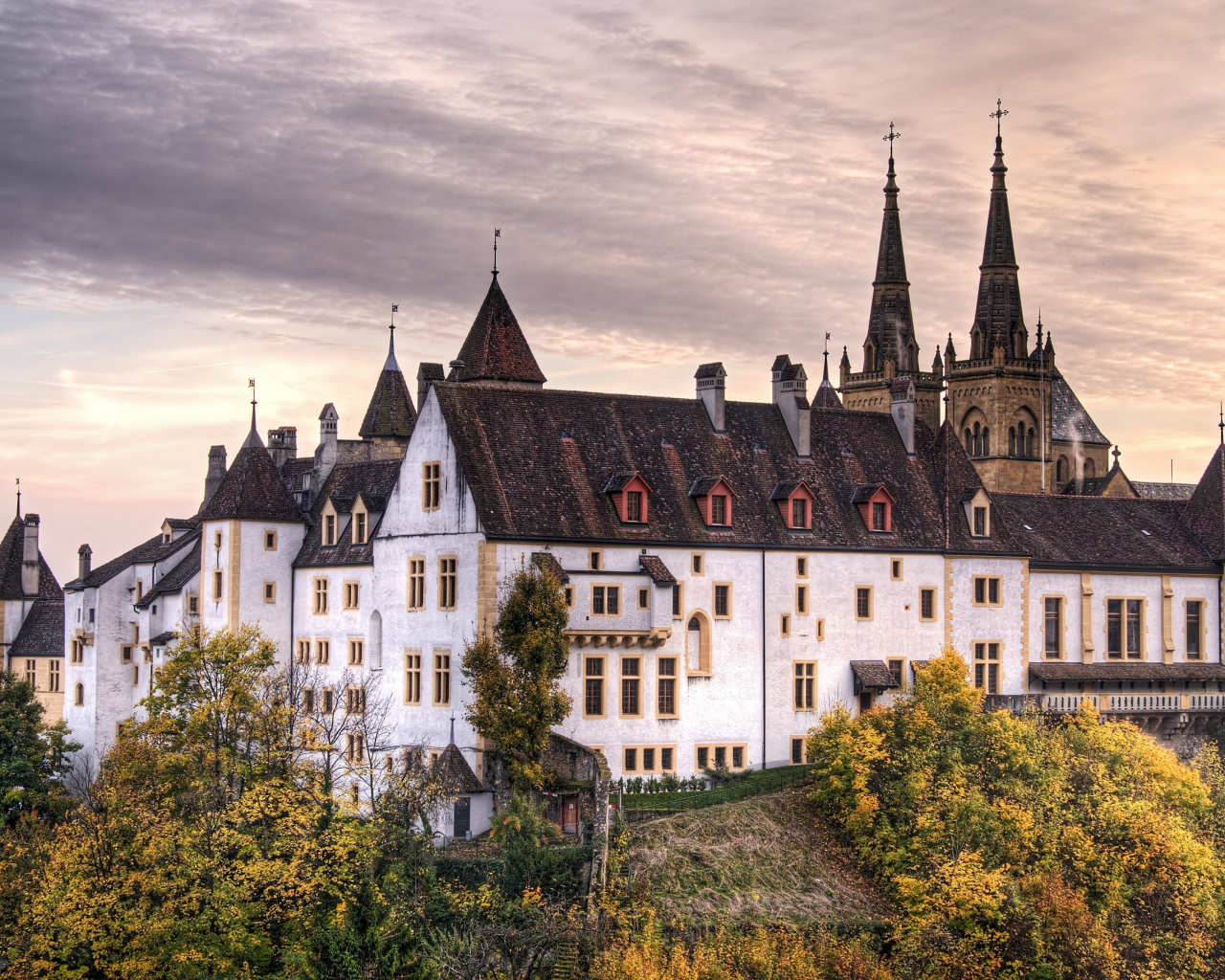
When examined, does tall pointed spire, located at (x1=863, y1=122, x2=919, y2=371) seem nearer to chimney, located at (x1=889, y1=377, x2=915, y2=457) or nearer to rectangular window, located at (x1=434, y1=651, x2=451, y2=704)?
chimney, located at (x1=889, y1=377, x2=915, y2=457)

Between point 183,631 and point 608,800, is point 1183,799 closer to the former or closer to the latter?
point 608,800

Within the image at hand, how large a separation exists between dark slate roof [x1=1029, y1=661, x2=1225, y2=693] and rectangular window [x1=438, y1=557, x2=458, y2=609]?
79.9ft

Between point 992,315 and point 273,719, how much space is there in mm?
80144

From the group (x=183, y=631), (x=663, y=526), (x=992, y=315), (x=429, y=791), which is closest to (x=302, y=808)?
(x=429, y=791)

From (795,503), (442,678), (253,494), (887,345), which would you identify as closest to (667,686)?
(442,678)

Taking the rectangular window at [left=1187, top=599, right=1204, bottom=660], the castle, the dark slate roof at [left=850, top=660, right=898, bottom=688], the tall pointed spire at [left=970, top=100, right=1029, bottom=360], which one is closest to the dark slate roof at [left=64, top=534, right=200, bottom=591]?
the castle

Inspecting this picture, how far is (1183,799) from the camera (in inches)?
2584

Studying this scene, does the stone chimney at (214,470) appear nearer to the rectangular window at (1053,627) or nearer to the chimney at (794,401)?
the chimney at (794,401)

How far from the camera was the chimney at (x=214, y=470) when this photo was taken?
94250mm

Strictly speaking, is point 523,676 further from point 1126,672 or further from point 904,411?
point 1126,672

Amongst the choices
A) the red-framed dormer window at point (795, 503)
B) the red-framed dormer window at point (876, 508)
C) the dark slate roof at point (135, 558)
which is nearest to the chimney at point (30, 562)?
the dark slate roof at point (135, 558)

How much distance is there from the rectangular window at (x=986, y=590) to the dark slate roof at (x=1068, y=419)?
64244mm

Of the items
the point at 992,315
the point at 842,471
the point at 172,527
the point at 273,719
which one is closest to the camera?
the point at 273,719

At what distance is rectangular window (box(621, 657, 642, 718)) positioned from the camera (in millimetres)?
64750
